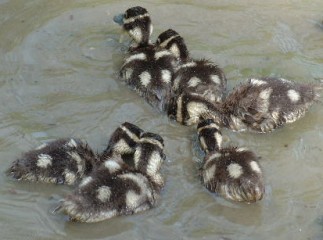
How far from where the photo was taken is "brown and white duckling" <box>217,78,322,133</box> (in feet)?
15.4

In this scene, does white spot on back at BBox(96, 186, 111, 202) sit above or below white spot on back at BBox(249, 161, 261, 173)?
below

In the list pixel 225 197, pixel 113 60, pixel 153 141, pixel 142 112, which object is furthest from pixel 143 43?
pixel 225 197

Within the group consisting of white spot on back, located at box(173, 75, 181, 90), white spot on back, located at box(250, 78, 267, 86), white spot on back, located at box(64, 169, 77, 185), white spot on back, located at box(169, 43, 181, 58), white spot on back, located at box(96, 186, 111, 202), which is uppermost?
white spot on back, located at box(169, 43, 181, 58)

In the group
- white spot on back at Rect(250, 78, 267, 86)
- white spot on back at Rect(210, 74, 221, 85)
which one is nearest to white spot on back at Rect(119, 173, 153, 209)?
white spot on back at Rect(210, 74, 221, 85)

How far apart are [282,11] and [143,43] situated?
1662mm

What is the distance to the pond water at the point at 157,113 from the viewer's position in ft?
12.9

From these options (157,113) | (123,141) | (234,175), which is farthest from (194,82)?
(234,175)

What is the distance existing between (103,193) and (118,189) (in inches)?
4.1

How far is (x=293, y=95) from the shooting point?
4.73m

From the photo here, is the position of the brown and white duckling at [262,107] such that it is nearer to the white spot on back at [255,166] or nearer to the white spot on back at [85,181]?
the white spot on back at [255,166]

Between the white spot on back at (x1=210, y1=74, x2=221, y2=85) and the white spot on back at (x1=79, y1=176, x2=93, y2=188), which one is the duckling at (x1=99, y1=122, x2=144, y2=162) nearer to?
the white spot on back at (x1=79, y1=176, x2=93, y2=188)

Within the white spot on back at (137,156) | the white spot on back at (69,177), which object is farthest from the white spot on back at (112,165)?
the white spot on back at (69,177)

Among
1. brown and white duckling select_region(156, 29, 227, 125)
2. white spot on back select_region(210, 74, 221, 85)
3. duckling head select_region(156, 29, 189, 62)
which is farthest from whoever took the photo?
duckling head select_region(156, 29, 189, 62)

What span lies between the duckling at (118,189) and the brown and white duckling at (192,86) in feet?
2.06
